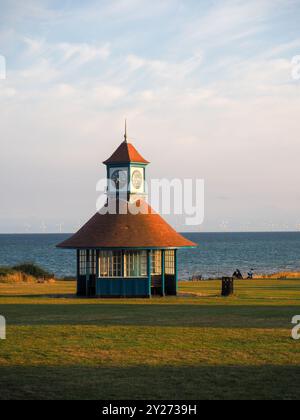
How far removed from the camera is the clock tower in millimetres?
36000

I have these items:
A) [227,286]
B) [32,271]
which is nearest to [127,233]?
[227,286]

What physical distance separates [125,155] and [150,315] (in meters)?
12.7

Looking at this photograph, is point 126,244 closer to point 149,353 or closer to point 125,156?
point 125,156

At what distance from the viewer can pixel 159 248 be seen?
113 feet

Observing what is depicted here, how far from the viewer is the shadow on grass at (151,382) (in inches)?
528

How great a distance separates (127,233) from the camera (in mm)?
35219

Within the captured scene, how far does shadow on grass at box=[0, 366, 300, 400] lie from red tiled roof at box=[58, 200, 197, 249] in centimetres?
1870

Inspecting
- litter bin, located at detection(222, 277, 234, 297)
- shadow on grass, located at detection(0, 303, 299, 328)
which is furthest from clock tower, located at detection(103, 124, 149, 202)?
shadow on grass, located at detection(0, 303, 299, 328)

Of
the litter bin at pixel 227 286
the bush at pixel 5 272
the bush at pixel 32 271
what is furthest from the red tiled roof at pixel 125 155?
the bush at pixel 32 271

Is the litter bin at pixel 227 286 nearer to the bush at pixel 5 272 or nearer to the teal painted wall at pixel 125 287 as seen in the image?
the teal painted wall at pixel 125 287

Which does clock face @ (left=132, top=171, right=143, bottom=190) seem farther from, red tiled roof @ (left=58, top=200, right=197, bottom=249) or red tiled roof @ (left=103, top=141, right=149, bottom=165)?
red tiled roof @ (left=58, top=200, right=197, bottom=249)

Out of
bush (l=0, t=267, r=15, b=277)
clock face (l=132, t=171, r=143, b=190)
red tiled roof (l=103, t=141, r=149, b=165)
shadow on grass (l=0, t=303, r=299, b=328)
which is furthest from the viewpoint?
bush (l=0, t=267, r=15, b=277)
